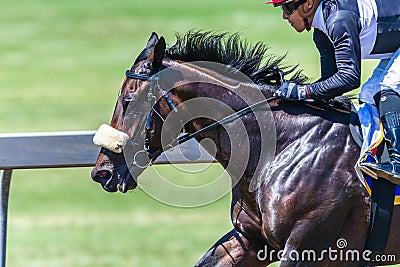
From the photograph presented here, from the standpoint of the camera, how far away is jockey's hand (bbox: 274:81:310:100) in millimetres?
4891

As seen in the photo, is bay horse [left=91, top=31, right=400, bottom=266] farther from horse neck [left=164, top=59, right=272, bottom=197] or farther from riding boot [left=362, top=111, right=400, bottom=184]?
riding boot [left=362, top=111, right=400, bottom=184]

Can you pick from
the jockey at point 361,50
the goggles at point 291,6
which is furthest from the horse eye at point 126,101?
the goggles at point 291,6

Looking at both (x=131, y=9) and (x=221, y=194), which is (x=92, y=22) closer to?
(x=131, y=9)

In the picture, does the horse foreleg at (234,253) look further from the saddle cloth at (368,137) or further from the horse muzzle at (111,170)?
the saddle cloth at (368,137)

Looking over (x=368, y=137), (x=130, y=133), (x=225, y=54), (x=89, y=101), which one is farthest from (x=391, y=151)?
(x=89, y=101)

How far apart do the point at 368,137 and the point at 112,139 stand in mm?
1352

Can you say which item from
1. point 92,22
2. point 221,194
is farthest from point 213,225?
point 92,22

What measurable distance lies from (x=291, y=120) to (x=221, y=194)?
25.5 inches

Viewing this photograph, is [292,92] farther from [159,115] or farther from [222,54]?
[159,115]

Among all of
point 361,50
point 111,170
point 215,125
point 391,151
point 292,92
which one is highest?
point 361,50

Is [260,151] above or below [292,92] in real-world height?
below

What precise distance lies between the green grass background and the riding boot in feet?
4.60

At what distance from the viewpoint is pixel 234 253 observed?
17.2 ft

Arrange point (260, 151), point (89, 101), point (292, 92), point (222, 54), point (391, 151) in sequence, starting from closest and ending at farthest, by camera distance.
Answer: 1. point (391, 151)
2. point (292, 92)
3. point (260, 151)
4. point (222, 54)
5. point (89, 101)
